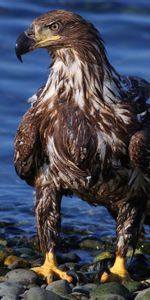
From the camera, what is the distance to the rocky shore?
8938 millimetres

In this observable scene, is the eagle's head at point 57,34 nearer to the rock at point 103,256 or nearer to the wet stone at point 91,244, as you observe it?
the rock at point 103,256

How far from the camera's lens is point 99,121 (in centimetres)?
954

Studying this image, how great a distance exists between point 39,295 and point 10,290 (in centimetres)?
29

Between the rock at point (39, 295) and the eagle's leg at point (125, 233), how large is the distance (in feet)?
3.50

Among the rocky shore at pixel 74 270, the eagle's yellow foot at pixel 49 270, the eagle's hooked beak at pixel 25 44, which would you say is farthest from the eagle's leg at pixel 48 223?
the eagle's hooked beak at pixel 25 44

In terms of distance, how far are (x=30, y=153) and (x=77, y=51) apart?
0.87 metres

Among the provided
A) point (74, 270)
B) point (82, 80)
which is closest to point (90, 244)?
point (74, 270)

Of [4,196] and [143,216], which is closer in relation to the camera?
[143,216]

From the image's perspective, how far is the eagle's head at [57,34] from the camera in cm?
941

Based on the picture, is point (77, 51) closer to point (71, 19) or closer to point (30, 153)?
point (71, 19)

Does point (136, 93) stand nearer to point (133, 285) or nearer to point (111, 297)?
point (133, 285)

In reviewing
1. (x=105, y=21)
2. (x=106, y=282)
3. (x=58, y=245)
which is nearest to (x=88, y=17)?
(x=105, y=21)

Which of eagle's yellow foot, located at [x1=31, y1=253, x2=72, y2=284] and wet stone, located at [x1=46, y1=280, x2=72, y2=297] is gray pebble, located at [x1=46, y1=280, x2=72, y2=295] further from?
eagle's yellow foot, located at [x1=31, y1=253, x2=72, y2=284]

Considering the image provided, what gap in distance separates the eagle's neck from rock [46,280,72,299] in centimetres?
135
